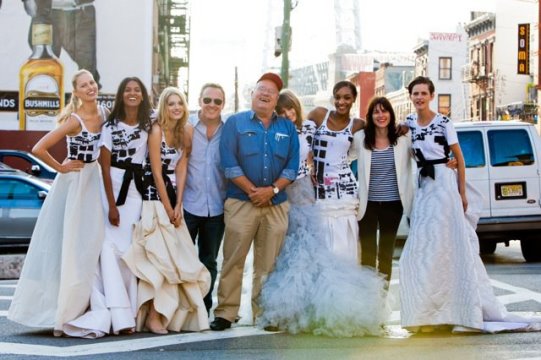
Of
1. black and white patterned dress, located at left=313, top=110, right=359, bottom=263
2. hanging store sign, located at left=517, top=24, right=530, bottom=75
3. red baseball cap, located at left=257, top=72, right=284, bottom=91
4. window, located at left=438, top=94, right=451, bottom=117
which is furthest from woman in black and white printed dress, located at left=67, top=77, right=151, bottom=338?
window, located at left=438, top=94, right=451, bottom=117

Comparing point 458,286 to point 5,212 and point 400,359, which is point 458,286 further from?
point 5,212

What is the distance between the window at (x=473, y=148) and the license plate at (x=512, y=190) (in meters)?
0.48

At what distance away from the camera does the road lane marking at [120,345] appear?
7223 millimetres

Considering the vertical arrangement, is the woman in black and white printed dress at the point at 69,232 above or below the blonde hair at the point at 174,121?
below

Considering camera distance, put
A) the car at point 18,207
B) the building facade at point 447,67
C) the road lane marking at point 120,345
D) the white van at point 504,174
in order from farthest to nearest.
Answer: the building facade at point 447,67 < the car at point 18,207 < the white van at point 504,174 < the road lane marking at point 120,345

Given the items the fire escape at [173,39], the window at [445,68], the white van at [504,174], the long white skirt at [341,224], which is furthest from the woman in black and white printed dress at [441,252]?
the window at [445,68]

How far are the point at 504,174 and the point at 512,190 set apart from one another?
27 centimetres

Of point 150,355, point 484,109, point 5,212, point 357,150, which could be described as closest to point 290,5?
point 5,212

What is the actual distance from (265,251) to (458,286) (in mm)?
1617

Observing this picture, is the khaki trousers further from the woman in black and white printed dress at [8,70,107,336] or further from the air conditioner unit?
the air conditioner unit

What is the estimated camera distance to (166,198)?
8.20 metres

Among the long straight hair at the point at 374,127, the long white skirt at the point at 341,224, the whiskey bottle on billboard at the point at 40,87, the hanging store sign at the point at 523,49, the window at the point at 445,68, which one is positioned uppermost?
the window at the point at 445,68

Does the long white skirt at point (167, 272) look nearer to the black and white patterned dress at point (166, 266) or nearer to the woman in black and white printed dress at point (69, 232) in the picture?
the black and white patterned dress at point (166, 266)

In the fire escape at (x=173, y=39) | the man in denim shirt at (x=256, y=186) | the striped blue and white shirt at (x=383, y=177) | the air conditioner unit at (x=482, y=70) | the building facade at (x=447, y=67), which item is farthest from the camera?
the building facade at (x=447, y=67)
